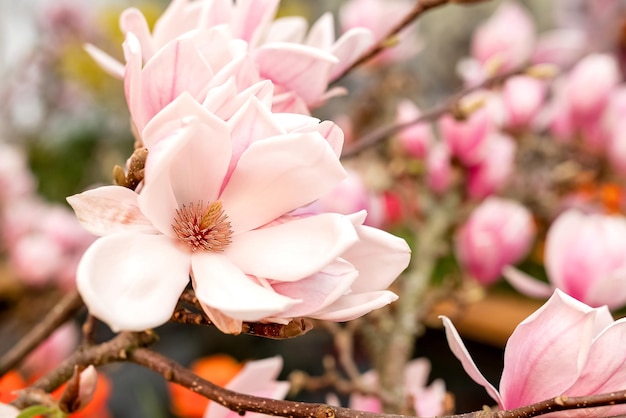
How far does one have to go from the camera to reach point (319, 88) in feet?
0.86

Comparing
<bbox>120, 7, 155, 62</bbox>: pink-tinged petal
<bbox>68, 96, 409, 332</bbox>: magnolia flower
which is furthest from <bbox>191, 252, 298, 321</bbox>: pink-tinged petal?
<bbox>120, 7, 155, 62</bbox>: pink-tinged petal

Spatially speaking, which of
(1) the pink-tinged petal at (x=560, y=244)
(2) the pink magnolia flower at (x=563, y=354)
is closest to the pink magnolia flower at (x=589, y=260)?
(1) the pink-tinged petal at (x=560, y=244)

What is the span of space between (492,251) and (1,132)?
4.43 ft

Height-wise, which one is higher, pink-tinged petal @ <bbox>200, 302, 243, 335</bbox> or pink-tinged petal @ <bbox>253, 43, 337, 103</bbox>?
pink-tinged petal @ <bbox>253, 43, 337, 103</bbox>

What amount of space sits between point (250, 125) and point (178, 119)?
22 millimetres

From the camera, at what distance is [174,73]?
21 cm

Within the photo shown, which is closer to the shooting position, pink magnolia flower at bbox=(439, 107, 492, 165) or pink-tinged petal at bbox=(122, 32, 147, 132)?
pink-tinged petal at bbox=(122, 32, 147, 132)

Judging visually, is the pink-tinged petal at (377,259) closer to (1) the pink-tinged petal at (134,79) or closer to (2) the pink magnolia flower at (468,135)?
(1) the pink-tinged petal at (134,79)

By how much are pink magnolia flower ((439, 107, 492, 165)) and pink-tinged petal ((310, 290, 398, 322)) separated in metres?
0.33

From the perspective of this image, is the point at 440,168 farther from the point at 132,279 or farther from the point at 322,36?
the point at 132,279

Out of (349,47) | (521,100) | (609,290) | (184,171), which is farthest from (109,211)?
(521,100)

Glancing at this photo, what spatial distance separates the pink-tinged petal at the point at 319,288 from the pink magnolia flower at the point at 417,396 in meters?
0.16

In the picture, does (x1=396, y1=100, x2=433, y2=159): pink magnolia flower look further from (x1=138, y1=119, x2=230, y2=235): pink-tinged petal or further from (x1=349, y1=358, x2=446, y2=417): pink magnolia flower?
(x1=138, y1=119, x2=230, y2=235): pink-tinged petal

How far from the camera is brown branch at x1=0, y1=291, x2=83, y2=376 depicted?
30 centimetres
